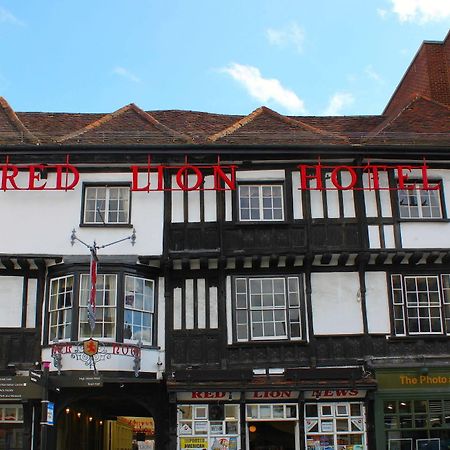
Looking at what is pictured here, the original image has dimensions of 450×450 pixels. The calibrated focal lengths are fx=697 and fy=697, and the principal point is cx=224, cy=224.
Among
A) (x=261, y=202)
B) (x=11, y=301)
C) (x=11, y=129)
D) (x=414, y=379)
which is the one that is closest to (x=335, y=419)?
(x=414, y=379)

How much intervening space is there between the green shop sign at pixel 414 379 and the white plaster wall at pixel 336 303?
1202 millimetres

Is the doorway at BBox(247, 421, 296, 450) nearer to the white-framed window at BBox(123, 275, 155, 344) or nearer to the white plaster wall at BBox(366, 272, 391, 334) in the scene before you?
the white plaster wall at BBox(366, 272, 391, 334)

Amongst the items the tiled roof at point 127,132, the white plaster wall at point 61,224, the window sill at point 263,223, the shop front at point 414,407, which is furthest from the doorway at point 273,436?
the tiled roof at point 127,132

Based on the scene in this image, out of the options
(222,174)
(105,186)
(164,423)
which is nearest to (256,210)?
(222,174)

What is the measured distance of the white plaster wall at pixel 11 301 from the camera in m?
16.6

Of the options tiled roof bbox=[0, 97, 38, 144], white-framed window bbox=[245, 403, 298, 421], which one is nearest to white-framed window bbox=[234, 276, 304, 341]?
white-framed window bbox=[245, 403, 298, 421]

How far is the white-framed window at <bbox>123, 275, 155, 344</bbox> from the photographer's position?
16406 millimetres

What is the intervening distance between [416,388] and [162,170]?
7963 millimetres

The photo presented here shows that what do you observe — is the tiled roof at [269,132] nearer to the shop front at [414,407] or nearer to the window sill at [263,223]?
the window sill at [263,223]

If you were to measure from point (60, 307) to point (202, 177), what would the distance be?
466cm

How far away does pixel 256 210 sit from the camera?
17.5 meters

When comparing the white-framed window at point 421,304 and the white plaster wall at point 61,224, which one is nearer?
the white-framed window at point 421,304

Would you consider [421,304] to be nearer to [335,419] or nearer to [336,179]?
[335,419]

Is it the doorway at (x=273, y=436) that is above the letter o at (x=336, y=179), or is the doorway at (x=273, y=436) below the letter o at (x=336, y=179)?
below
